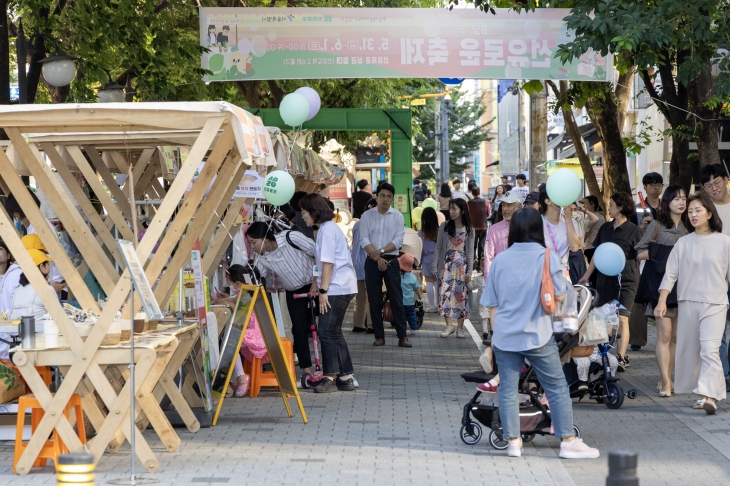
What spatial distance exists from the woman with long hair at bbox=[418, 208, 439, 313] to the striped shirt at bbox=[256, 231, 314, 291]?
5.69 m

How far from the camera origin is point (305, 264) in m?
9.98

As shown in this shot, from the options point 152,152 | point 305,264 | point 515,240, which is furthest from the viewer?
point 152,152

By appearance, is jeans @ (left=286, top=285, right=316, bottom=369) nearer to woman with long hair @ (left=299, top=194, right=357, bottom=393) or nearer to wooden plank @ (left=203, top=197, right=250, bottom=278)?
woman with long hair @ (left=299, top=194, right=357, bottom=393)

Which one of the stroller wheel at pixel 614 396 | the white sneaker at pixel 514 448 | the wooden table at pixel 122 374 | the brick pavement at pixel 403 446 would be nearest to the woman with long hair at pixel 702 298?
the brick pavement at pixel 403 446

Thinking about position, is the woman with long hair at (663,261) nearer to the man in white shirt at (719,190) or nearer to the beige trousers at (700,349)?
the man in white shirt at (719,190)

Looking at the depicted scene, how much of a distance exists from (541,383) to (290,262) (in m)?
3.55

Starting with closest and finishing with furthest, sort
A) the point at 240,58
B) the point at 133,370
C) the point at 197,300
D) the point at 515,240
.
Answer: the point at 133,370
the point at 515,240
the point at 197,300
the point at 240,58

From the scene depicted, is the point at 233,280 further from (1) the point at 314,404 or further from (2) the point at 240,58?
(2) the point at 240,58

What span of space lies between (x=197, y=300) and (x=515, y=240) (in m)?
2.59

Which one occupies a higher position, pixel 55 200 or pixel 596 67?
pixel 596 67

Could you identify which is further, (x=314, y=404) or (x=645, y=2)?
(x=645, y=2)

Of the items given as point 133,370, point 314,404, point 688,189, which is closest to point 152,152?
point 314,404

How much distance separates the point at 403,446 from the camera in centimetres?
757

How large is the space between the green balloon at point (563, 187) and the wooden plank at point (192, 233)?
8.72ft
